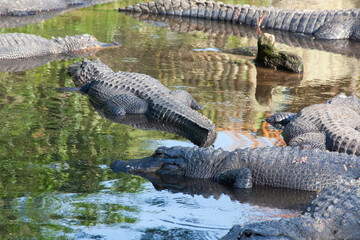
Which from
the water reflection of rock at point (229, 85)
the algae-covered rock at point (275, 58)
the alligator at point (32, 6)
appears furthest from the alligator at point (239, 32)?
the alligator at point (32, 6)

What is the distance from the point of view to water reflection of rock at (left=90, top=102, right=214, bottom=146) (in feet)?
20.5

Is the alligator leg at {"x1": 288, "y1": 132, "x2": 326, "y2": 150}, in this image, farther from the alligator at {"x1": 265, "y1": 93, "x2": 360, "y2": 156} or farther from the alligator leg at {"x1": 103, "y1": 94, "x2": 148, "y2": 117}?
the alligator leg at {"x1": 103, "y1": 94, "x2": 148, "y2": 117}

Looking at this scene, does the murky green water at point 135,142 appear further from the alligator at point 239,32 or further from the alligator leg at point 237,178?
the alligator at point 239,32

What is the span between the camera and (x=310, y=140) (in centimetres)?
579

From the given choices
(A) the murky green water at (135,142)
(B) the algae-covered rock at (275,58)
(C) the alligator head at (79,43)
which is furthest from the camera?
(C) the alligator head at (79,43)

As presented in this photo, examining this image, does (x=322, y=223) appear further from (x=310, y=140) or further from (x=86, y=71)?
(x=86, y=71)

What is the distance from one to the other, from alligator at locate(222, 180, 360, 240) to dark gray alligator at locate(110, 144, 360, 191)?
2.61 ft

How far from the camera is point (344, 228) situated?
3.68 metres

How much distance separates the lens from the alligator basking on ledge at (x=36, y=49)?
9430 mm

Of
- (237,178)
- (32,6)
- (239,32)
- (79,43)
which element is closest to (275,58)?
(239,32)

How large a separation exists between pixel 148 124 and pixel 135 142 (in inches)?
30.0

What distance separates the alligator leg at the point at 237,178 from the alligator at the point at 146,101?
958mm

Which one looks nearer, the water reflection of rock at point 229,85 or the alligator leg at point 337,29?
the water reflection of rock at point 229,85

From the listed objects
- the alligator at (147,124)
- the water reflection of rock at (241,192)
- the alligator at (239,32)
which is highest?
the alligator at (239,32)
